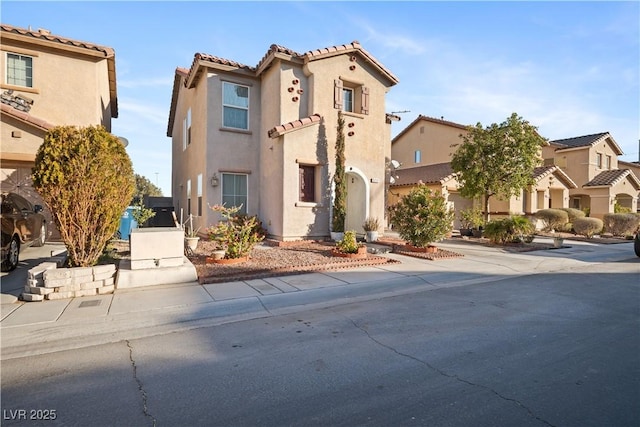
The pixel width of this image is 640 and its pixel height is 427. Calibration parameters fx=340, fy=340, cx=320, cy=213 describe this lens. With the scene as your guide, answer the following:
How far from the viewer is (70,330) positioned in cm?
482

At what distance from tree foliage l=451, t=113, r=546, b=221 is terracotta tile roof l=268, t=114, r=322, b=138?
8822mm

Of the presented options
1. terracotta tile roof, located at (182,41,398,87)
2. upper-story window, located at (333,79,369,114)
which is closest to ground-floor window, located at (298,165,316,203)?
upper-story window, located at (333,79,369,114)

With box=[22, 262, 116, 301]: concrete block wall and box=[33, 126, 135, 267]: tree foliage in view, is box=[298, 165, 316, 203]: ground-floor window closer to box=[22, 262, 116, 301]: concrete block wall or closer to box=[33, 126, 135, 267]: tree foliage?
box=[33, 126, 135, 267]: tree foliage

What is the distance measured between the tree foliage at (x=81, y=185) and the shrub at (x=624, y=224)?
2571 cm

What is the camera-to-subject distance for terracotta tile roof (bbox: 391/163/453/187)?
21197 mm

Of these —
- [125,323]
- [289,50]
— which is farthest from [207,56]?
[125,323]

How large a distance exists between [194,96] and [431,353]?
590 inches

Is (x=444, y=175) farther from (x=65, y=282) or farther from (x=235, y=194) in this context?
(x=65, y=282)

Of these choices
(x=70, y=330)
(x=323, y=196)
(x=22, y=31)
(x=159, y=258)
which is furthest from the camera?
(x=323, y=196)

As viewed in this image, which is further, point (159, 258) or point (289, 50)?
point (289, 50)

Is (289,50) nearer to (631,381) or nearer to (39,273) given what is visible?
(39,273)

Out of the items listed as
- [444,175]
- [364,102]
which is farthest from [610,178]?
[364,102]

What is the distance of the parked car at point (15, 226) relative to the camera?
784cm

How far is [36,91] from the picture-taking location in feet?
40.7
